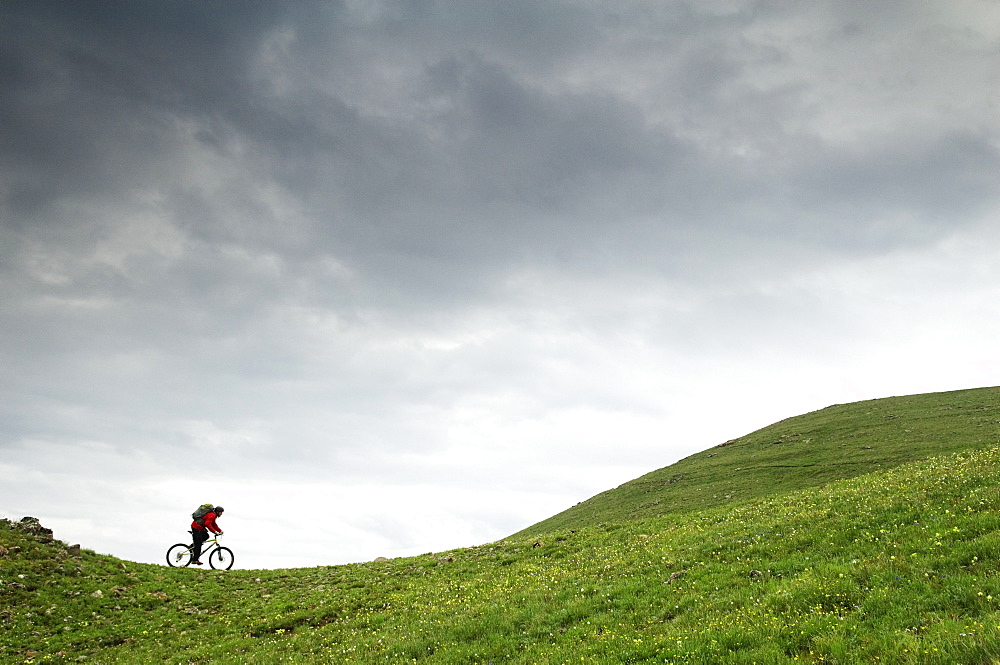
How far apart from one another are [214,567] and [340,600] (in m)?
17.0

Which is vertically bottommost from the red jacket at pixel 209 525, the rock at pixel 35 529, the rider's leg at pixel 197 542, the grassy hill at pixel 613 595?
the grassy hill at pixel 613 595

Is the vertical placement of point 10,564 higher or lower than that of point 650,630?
higher

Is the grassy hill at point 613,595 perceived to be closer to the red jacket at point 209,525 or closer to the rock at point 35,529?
the rock at point 35,529

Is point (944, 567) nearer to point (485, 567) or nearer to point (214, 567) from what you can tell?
point (485, 567)

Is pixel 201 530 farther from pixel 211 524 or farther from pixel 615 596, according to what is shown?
pixel 615 596

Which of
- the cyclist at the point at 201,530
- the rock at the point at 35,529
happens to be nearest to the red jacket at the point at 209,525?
the cyclist at the point at 201,530

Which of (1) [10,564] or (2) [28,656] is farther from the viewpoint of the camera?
(1) [10,564]

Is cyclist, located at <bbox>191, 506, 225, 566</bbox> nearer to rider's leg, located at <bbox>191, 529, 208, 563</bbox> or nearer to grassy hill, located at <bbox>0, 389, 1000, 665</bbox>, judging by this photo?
rider's leg, located at <bbox>191, 529, 208, 563</bbox>

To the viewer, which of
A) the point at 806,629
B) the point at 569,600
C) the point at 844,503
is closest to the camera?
the point at 806,629

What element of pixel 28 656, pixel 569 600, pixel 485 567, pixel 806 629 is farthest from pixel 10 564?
pixel 806 629

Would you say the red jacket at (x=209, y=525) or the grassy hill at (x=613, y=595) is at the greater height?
the red jacket at (x=209, y=525)

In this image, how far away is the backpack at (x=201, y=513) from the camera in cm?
3947

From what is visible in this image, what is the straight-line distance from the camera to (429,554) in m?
39.1

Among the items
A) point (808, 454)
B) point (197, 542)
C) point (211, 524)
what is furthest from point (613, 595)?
point (808, 454)
